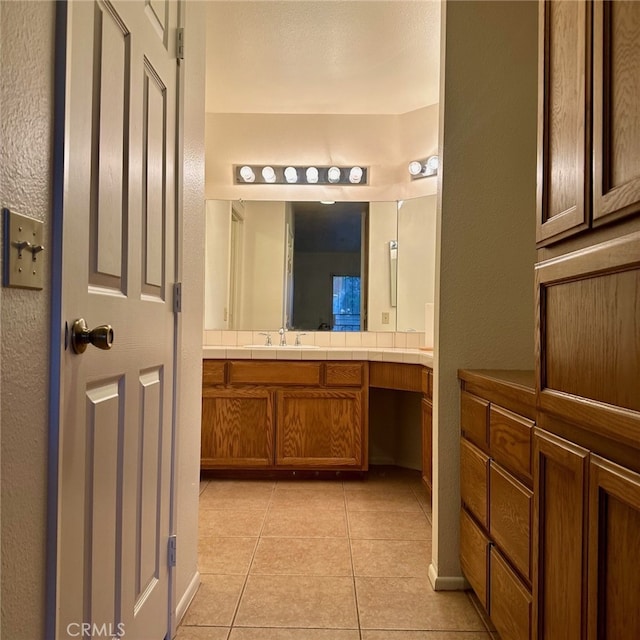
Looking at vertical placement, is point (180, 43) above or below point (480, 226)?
above

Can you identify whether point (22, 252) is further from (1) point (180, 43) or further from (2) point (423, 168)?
Answer: (2) point (423, 168)

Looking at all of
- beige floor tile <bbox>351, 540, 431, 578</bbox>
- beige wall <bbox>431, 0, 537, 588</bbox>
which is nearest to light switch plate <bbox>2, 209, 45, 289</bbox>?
beige wall <bbox>431, 0, 537, 588</bbox>

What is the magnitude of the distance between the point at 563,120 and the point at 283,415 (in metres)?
2.46

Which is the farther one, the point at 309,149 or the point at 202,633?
the point at 309,149

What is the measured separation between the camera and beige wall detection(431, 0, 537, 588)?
1.85m

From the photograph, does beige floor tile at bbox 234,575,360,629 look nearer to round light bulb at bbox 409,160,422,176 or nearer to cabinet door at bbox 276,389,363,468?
cabinet door at bbox 276,389,363,468

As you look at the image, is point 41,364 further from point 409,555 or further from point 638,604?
point 409,555

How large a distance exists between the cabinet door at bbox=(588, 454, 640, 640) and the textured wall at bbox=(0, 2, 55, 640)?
2.94ft

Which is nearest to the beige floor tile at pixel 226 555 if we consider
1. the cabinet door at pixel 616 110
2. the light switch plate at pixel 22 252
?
the light switch plate at pixel 22 252

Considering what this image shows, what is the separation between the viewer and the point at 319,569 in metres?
1.99

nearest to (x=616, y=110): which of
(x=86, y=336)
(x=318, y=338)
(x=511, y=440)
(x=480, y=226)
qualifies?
(x=511, y=440)

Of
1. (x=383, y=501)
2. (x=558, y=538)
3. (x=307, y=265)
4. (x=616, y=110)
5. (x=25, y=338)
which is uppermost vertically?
(x=307, y=265)

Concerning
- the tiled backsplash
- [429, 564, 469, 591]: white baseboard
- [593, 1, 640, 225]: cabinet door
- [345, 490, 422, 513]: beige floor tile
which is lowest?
[345, 490, 422, 513]: beige floor tile

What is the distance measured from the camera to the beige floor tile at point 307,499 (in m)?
2.74
